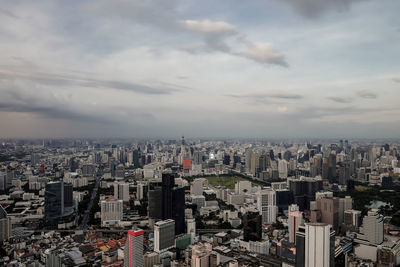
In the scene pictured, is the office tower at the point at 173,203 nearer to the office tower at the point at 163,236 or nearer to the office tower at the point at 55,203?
the office tower at the point at 163,236

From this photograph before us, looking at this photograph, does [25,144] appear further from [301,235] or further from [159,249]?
[301,235]

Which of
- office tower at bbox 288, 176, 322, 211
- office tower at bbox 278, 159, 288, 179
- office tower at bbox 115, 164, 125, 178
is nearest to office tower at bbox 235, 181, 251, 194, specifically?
office tower at bbox 288, 176, 322, 211

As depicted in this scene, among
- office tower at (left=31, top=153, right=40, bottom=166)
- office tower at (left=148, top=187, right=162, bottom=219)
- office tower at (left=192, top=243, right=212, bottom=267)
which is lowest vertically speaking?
office tower at (left=192, top=243, right=212, bottom=267)

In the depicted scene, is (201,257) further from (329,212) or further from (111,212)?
(111,212)

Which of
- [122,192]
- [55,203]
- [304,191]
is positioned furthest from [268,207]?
[55,203]

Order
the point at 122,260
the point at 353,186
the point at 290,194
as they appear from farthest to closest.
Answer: the point at 353,186 → the point at 290,194 → the point at 122,260

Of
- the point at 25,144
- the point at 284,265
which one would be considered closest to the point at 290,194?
the point at 284,265

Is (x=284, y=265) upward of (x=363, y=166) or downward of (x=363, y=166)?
downward

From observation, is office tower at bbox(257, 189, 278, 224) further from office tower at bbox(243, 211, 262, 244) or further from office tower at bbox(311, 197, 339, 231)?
office tower at bbox(243, 211, 262, 244)
